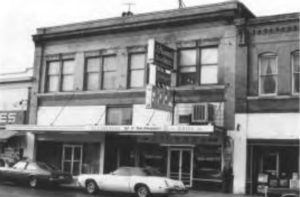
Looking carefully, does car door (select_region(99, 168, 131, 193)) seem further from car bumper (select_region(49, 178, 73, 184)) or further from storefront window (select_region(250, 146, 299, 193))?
storefront window (select_region(250, 146, 299, 193))

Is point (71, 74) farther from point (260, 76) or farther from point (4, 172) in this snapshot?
point (260, 76)

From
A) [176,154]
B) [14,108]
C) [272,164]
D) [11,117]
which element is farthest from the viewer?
[14,108]

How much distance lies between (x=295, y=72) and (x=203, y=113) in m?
4.68

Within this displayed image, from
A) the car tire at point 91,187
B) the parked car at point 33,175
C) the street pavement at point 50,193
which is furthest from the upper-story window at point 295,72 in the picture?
the parked car at point 33,175

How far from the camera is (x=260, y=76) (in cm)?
2433

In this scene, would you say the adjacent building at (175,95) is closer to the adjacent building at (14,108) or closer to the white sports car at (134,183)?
the adjacent building at (14,108)

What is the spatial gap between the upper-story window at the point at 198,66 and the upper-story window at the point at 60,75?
24.0 feet

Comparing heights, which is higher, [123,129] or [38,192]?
[123,129]

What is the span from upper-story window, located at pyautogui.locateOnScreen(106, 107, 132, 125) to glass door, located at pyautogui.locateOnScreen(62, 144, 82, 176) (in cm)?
264

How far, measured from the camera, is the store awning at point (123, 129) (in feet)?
74.8

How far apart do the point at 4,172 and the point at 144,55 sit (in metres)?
9.47

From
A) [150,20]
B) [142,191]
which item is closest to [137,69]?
[150,20]

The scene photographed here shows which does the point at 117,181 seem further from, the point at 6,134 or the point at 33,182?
the point at 6,134

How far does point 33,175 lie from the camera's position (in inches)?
970
